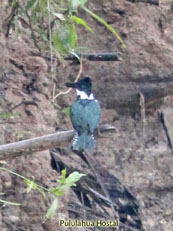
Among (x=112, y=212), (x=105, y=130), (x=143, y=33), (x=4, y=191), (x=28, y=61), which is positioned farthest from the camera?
(x=143, y=33)

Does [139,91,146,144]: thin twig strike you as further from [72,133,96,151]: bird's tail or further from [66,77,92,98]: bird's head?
[72,133,96,151]: bird's tail

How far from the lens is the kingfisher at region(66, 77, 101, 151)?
4.42m

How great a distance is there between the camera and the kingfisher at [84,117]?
4418 mm

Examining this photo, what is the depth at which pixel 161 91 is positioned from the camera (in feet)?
19.0

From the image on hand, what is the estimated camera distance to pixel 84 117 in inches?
180

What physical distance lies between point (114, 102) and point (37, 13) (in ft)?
4.47

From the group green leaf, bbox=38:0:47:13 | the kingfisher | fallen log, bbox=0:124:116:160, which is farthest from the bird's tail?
green leaf, bbox=38:0:47:13

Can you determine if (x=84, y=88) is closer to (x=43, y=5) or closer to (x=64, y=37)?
(x=43, y=5)

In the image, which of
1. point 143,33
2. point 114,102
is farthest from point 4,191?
point 143,33

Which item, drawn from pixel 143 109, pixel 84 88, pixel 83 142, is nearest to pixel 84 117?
pixel 83 142

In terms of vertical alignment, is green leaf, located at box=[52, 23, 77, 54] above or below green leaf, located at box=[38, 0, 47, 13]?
below

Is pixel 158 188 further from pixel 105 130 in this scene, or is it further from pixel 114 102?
pixel 105 130

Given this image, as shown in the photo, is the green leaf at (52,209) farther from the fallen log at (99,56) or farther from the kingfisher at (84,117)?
the fallen log at (99,56)

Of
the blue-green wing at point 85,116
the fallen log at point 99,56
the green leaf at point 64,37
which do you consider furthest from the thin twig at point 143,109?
the green leaf at point 64,37
